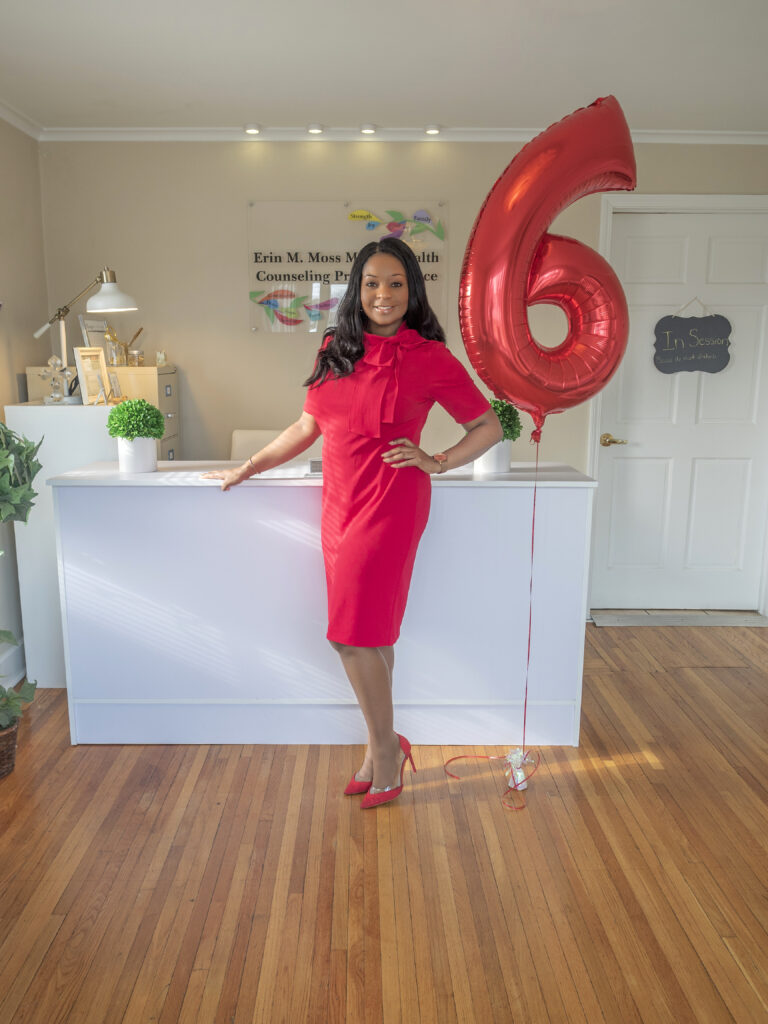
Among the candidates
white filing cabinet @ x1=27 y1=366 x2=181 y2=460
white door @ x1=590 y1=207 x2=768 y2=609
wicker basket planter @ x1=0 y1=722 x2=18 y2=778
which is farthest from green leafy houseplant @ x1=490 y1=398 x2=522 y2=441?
wicker basket planter @ x1=0 y1=722 x2=18 y2=778

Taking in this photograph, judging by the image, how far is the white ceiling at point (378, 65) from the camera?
2.46 m

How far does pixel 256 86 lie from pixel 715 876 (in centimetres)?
314

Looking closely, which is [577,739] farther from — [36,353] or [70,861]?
[36,353]

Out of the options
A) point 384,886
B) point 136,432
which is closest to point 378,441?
point 136,432

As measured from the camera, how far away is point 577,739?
108 inches

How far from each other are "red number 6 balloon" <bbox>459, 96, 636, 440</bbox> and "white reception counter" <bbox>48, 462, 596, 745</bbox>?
0.50m

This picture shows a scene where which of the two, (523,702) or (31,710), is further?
(31,710)

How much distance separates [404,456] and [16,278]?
2.33m

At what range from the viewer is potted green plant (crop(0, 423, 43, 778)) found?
2.27m

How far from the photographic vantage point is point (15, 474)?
231cm

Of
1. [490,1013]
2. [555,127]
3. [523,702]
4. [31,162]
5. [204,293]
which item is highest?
[31,162]

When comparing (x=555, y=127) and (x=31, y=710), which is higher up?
(x=555, y=127)

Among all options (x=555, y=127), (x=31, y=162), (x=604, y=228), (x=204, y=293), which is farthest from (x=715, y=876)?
(x=31, y=162)

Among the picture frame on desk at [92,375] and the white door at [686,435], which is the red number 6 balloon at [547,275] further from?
the white door at [686,435]
